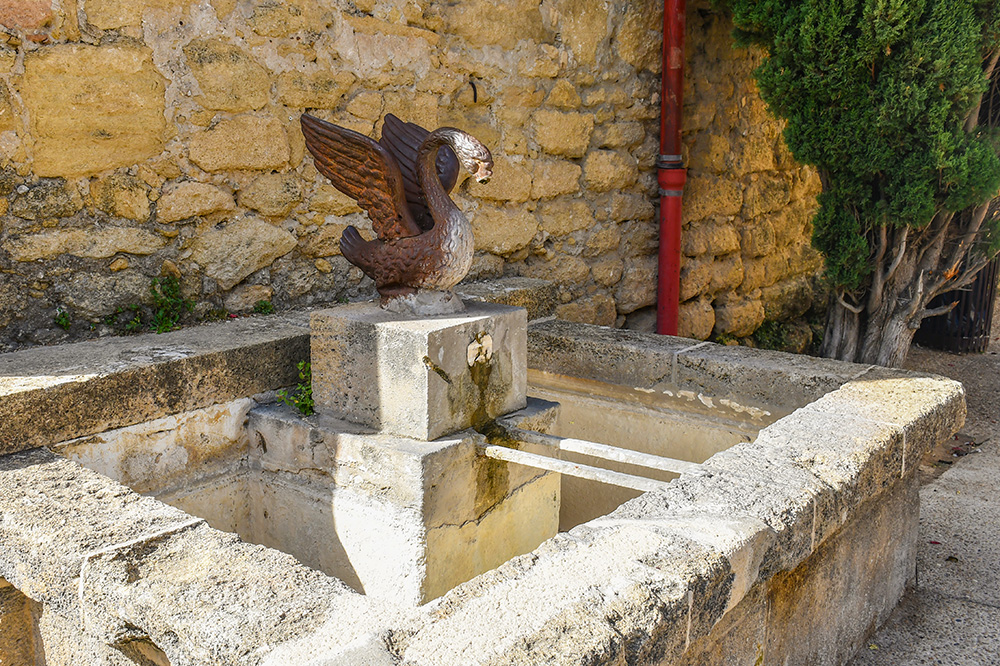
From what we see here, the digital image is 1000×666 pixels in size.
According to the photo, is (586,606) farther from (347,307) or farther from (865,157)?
(865,157)

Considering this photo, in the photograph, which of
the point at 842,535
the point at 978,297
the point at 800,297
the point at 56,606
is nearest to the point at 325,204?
the point at 56,606

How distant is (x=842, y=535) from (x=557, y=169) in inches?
94.1

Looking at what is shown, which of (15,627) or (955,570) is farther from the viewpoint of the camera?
(955,570)

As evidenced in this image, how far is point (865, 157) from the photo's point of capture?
3.74m

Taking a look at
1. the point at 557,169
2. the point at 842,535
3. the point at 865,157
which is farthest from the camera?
the point at 557,169

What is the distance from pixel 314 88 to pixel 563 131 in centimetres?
136

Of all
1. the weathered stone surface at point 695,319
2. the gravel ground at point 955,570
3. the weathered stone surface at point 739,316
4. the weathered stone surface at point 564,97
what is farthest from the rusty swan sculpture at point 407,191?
the weathered stone surface at point 739,316

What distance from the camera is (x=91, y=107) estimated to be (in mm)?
2734

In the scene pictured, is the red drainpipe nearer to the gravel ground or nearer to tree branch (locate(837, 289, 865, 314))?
tree branch (locate(837, 289, 865, 314))

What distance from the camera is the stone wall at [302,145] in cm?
269

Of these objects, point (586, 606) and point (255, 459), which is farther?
point (255, 459)

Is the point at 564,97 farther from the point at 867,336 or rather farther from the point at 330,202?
the point at 867,336

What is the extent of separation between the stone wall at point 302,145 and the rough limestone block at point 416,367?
2.49 ft

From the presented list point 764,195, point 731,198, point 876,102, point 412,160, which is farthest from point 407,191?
point 764,195
